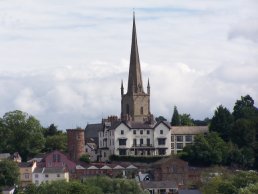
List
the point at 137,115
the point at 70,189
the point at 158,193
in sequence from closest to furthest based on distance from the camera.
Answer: the point at 70,189 < the point at 158,193 < the point at 137,115

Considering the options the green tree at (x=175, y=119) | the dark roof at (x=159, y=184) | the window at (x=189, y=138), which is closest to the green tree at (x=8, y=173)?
the dark roof at (x=159, y=184)

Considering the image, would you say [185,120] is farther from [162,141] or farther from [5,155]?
[5,155]

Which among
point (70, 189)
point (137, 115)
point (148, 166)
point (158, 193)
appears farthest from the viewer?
point (137, 115)

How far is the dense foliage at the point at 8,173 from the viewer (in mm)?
97438

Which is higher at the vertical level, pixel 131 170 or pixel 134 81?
pixel 134 81

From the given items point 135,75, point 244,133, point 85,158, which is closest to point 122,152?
point 85,158

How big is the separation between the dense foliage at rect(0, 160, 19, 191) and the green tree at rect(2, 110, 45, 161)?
1108cm

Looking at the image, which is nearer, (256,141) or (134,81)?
(256,141)

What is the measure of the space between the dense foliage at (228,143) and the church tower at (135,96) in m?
11.5

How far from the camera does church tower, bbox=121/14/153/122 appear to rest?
4843 inches

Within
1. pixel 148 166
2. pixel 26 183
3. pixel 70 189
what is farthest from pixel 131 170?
pixel 70 189

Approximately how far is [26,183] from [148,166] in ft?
37.2

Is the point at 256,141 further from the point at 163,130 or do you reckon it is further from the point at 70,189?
the point at 70,189

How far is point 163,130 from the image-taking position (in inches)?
4368
